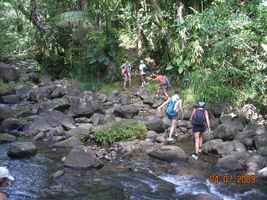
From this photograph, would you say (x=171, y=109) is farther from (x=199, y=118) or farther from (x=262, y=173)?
(x=262, y=173)

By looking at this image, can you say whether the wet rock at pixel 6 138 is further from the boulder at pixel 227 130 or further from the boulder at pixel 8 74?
the boulder at pixel 8 74

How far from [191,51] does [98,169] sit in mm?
9494

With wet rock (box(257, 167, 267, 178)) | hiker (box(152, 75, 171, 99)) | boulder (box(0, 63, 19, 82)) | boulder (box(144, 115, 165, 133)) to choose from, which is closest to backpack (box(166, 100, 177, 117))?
boulder (box(144, 115, 165, 133))

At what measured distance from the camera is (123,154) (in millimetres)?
12953

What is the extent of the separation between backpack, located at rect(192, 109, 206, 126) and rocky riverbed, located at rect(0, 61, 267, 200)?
0.87 meters

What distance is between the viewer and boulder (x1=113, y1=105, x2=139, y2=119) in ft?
56.0

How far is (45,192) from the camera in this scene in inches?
391

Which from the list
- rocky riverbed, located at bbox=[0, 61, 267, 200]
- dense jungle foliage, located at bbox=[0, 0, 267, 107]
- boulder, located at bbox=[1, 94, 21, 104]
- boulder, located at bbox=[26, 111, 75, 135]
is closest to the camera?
rocky riverbed, located at bbox=[0, 61, 267, 200]

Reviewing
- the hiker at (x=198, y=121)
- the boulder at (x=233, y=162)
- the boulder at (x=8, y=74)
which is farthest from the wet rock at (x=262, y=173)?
the boulder at (x=8, y=74)

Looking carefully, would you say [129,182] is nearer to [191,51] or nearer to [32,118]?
[32,118]

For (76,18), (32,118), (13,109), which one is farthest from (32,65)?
(32,118)

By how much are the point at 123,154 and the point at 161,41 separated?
10.6 meters

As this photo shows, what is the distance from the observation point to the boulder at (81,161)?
37.4 ft
